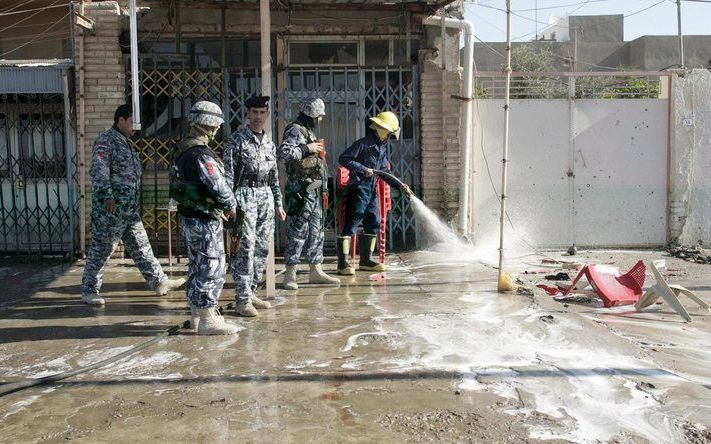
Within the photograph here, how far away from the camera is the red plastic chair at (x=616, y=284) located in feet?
21.0

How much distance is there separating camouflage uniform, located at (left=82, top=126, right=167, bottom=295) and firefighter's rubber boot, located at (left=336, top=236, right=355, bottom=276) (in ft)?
7.22

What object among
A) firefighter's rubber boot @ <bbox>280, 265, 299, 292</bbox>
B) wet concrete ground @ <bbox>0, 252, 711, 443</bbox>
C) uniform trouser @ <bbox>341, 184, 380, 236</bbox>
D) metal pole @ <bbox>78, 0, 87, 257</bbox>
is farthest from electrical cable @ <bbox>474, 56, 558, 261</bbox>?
metal pole @ <bbox>78, 0, 87, 257</bbox>

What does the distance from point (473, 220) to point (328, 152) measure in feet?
7.10

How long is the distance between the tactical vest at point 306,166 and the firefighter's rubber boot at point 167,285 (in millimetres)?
1589

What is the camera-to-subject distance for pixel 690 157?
32.7ft

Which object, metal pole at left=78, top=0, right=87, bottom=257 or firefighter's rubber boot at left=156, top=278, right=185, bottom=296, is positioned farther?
metal pole at left=78, top=0, right=87, bottom=257

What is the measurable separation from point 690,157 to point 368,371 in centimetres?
742

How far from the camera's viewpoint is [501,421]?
357 centimetres

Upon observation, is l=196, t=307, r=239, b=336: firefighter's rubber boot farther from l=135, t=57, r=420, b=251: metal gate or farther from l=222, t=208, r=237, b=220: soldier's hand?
l=135, t=57, r=420, b=251: metal gate

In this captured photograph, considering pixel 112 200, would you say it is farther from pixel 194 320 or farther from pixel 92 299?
pixel 194 320

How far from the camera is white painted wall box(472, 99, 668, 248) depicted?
9836 mm

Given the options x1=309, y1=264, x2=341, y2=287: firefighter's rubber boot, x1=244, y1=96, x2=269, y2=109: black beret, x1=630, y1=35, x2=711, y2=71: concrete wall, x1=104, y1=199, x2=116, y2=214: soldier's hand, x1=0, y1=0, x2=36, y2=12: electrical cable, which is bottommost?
x1=309, y1=264, x2=341, y2=287: firefighter's rubber boot

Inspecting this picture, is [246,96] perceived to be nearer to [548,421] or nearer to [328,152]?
[328,152]

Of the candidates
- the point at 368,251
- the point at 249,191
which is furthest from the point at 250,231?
the point at 368,251
